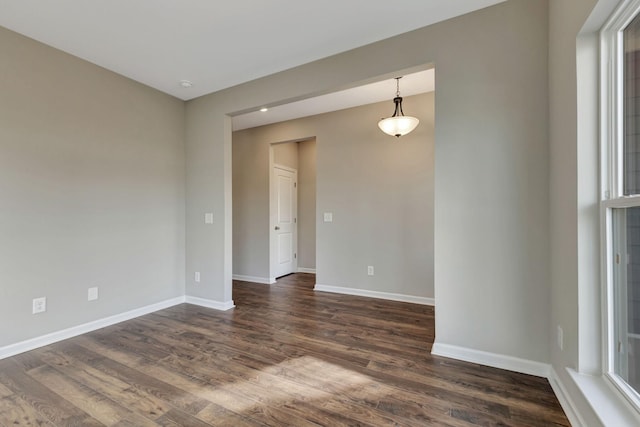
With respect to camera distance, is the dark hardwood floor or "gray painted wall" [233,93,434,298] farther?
"gray painted wall" [233,93,434,298]

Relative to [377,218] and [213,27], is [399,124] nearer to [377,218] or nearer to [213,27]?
[377,218]

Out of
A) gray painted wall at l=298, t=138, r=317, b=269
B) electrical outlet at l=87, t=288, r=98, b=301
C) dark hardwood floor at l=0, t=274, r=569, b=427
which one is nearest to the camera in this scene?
dark hardwood floor at l=0, t=274, r=569, b=427

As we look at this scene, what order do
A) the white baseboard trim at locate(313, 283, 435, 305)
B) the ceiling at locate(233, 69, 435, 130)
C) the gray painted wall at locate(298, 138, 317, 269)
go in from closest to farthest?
the ceiling at locate(233, 69, 435, 130) < the white baseboard trim at locate(313, 283, 435, 305) < the gray painted wall at locate(298, 138, 317, 269)

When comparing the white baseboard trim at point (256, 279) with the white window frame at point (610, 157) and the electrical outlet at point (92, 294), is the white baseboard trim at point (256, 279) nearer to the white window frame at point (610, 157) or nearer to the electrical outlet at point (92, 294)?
the electrical outlet at point (92, 294)

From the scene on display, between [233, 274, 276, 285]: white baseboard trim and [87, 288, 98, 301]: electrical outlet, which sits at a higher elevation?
[87, 288, 98, 301]: electrical outlet

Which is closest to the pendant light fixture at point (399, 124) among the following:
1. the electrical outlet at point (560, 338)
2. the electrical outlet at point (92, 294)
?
the electrical outlet at point (560, 338)

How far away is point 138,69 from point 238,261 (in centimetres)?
328

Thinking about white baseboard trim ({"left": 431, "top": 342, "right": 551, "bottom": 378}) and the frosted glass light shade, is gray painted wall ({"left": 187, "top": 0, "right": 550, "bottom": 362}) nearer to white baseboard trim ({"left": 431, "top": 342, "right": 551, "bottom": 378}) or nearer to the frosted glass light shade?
white baseboard trim ({"left": 431, "top": 342, "right": 551, "bottom": 378})

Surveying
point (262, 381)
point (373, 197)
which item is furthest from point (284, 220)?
point (262, 381)

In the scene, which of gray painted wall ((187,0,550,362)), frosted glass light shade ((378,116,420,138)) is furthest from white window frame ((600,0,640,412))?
frosted glass light shade ((378,116,420,138))

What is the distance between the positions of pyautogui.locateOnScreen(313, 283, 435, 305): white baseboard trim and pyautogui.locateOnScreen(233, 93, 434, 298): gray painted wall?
5 cm

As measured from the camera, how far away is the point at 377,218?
3943 mm

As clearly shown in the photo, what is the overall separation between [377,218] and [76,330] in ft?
11.6

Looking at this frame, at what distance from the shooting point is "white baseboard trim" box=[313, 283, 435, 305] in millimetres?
3651
